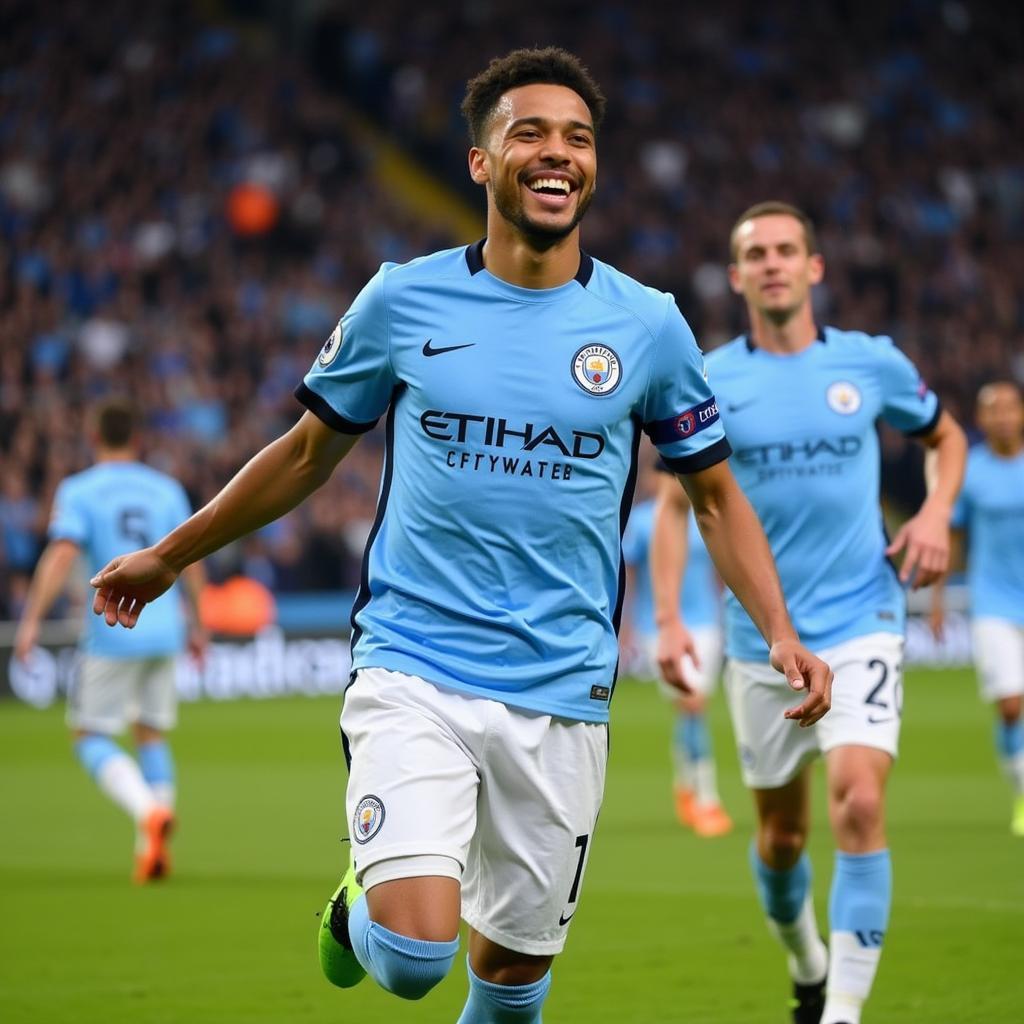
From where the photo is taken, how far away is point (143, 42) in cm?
2997

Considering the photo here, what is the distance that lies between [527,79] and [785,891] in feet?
10.1

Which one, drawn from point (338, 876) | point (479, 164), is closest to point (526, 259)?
point (479, 164)

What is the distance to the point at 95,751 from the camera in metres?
11.0

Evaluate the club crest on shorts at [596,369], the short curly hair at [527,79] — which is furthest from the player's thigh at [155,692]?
the club crest on shorts at [596,369]

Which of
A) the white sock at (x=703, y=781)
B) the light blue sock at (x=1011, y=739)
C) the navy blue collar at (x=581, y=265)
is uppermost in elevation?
the navy blue collar at (x=581, y=265)

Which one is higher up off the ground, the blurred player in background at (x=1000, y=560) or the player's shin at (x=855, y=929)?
the blurred player in background at (x=1000, y=560)

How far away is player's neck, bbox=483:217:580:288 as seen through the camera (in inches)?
191

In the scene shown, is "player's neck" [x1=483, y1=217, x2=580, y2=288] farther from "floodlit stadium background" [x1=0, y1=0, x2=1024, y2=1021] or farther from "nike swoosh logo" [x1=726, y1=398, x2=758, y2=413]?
"floodlit stadium background" [x1=0, y1=0, x2=1024, y2=1021]

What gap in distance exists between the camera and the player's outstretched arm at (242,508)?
4.92 m

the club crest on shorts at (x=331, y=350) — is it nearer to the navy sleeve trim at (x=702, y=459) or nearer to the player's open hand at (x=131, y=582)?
the player's open hand at (x=131, y=582)

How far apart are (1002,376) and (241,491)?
24116 millimetres

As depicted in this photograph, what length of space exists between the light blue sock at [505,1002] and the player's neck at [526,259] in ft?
5.59

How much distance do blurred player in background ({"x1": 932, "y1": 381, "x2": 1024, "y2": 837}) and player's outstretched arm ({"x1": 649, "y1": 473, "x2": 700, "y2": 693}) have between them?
5417 mm

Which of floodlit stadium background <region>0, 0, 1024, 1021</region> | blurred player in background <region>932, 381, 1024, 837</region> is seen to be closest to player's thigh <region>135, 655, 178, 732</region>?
blurred player in background <region>932, 381, 1024, 837</region>
